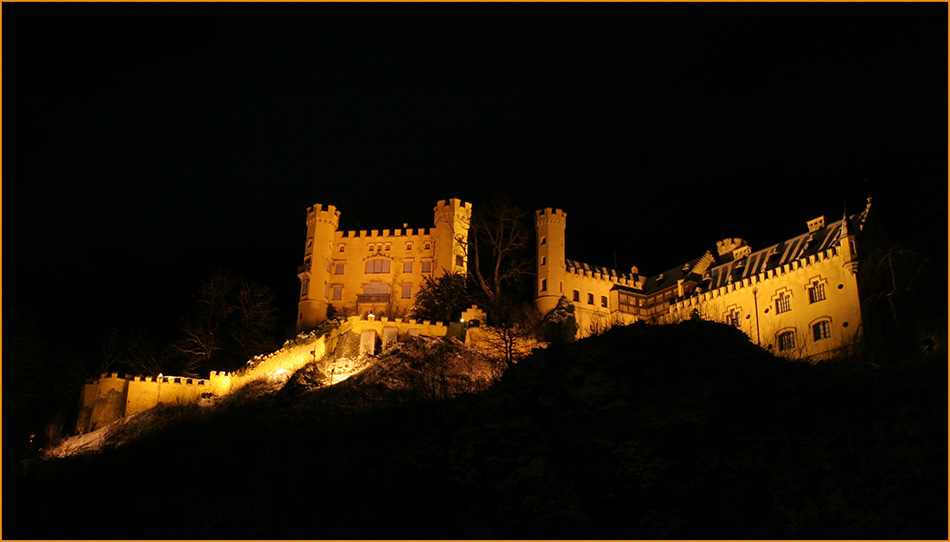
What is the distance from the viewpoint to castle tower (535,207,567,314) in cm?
6488

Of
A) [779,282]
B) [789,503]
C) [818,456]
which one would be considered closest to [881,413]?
[818,456]

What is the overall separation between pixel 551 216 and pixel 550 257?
12.7 feet

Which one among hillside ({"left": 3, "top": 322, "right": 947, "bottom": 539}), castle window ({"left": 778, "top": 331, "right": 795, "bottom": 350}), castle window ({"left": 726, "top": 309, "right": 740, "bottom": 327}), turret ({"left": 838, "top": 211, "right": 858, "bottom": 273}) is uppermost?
turret ({"left": 838, "top": 211, "right": 858, "bottom": 273})

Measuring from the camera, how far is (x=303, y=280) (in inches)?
2630

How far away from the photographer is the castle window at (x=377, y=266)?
6738 centimetres

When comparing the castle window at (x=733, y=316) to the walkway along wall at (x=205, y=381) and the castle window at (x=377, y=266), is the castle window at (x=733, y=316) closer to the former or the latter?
the walkway along wall at (x=205, y=381)

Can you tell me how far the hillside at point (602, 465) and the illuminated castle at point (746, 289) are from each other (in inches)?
740

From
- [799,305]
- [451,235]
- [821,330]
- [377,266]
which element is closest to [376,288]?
[377,266]

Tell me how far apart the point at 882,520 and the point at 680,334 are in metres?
9.53

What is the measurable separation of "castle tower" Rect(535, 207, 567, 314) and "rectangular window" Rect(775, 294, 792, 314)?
1579 cm

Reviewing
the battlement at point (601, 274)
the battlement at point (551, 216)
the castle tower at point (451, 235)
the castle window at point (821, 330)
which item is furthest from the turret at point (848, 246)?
the castle tower at point (451, 235)

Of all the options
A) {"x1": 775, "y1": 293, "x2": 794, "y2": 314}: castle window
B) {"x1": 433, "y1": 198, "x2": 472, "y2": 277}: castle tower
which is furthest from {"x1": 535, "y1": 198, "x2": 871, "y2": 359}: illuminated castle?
{"x1": 433, "y1": 198, "x2": 472, "y2": 277}: castle tower

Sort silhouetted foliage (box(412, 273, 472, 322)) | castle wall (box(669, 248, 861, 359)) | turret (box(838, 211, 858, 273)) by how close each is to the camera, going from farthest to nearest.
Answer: silhouetted foliage (box(412, 273, 472, 322)), turret (box(838, 211, 858, 273)), castle wall (box(669, 248, 861, 359))

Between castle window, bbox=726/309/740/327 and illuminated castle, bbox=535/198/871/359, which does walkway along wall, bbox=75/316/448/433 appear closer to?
illuminated castle, bbox=535/198/871/359
